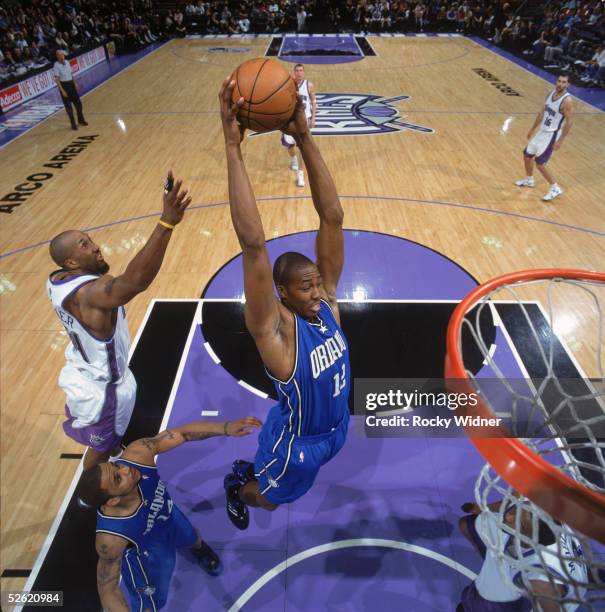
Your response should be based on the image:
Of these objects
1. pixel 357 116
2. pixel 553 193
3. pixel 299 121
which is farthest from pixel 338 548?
pixel 357 116

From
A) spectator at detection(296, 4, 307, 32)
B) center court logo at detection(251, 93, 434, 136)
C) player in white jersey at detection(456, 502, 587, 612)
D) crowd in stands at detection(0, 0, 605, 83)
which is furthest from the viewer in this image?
spectator at detection(296, 4, 307, 32)

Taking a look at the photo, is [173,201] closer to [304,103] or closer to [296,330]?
[296,330]

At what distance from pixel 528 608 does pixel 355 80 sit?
1381 centimetres

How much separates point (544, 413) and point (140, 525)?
9.25 ft

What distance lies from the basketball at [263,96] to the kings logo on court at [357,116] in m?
7.66

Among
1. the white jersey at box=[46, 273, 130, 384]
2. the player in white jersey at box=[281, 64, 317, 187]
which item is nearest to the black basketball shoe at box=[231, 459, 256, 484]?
the white jersey at box=[46, 273, 130, 384]

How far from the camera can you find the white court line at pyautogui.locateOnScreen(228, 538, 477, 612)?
Result: 271 centimetres

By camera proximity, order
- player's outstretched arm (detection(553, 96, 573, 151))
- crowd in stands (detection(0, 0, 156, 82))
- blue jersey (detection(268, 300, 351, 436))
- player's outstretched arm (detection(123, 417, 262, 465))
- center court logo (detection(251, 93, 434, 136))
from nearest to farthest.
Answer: blue jersey (detection(268, 300, 351, 436)) → player's outstretched arm (detection(123, 417, 262, 465)) → player's outstretched arm (detection(553, 96, 573, 151)) → center court logo (detection(251, 93, 434, 136)) → crowd in stands (detection(0, 0, 156, 82))

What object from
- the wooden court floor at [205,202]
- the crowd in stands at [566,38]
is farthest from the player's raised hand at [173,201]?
the crowd in stands at [566,38]

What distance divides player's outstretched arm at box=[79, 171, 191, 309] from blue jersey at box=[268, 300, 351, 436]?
0.77 meters

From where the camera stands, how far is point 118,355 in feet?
9.52

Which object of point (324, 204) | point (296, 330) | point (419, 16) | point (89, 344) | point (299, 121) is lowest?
point (419, 16)

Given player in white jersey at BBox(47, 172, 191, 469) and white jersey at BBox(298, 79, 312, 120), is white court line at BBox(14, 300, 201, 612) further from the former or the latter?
white jersey at BBox(298, 79, 312, 120)

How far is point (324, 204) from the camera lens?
7.68ft
